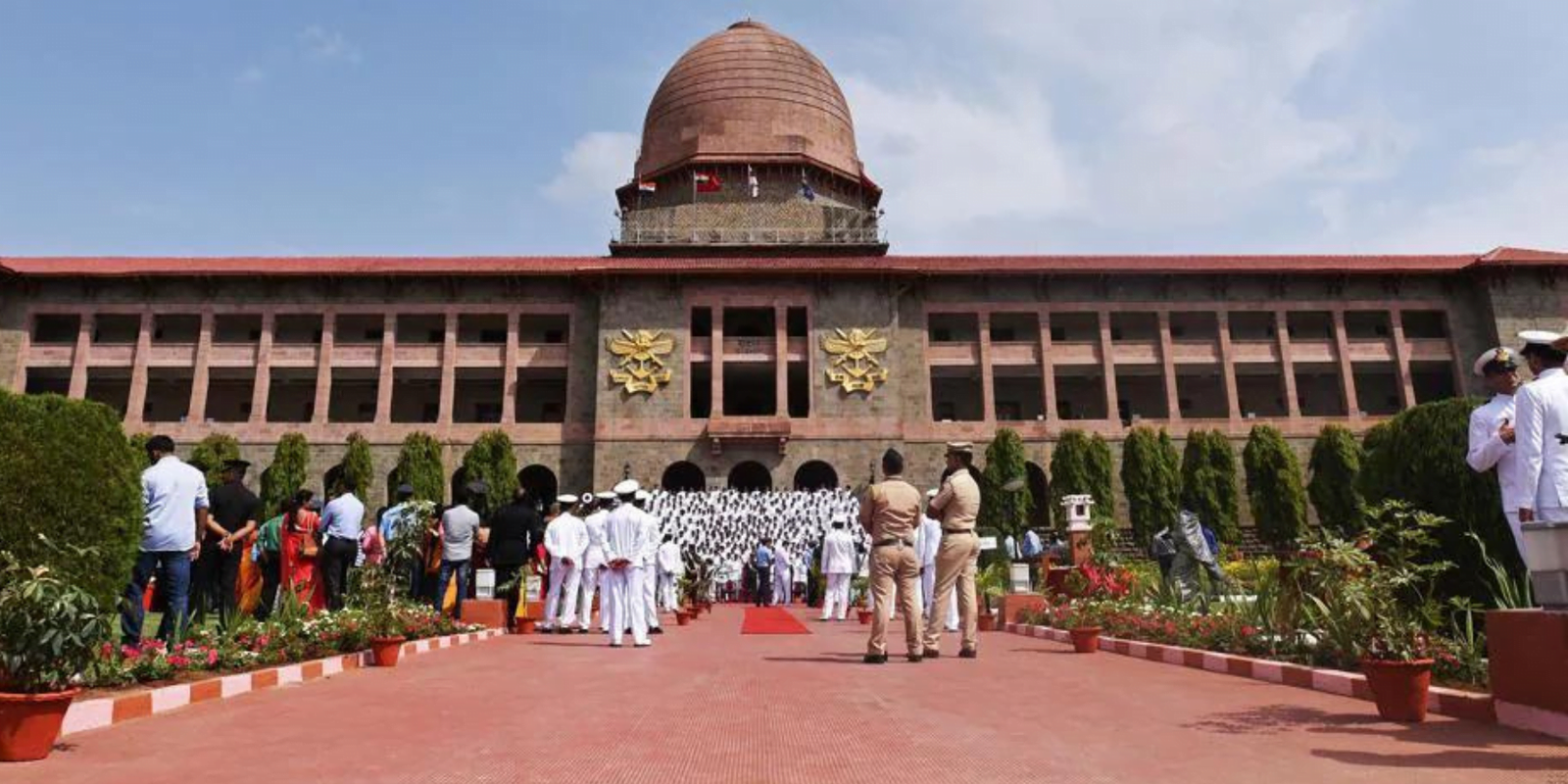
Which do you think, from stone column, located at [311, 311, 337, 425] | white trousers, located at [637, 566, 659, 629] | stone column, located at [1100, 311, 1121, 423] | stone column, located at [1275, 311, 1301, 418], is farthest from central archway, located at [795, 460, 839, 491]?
white trousers, located at [637, 566, 659, 629]

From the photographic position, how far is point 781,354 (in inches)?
1276

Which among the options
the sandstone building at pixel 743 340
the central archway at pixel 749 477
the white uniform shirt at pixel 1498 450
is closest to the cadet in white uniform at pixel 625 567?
the white uniform shirt at pixel 1498 450

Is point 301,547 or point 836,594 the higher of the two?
point 301,547

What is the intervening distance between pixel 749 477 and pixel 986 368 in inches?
389

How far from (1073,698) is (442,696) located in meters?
4.15

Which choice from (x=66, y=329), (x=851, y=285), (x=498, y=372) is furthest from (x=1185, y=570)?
(x=66, y=329)

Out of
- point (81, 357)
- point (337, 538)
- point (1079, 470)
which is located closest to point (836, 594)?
point (337, 538)

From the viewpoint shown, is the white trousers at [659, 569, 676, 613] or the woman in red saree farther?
the white trousers at [659, 569, 676, 613]

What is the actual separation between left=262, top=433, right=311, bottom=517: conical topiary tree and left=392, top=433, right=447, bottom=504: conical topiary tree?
3216mm

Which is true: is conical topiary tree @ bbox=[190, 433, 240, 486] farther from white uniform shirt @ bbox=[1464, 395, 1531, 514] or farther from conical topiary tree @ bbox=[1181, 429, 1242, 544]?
white uniform shirt @ bbox=[1464, 395, 1531, 514]

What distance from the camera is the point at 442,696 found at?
6.02 meters

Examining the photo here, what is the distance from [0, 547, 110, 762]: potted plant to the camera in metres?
A: 3.99

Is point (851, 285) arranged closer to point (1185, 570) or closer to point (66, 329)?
point (1185, 570)

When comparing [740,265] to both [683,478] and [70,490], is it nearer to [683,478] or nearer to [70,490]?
[683,478]
